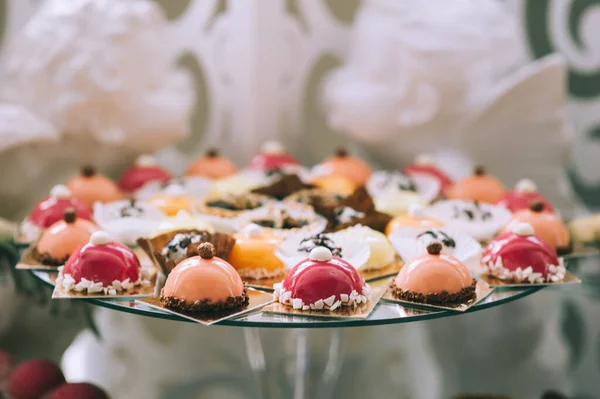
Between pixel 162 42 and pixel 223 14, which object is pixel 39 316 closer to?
pixel 162 42

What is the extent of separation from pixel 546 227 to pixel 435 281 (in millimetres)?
389

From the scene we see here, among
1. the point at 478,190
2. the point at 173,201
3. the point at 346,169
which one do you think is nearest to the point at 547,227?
the point at 478,190

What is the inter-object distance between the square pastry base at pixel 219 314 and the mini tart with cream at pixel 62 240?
0.79ft

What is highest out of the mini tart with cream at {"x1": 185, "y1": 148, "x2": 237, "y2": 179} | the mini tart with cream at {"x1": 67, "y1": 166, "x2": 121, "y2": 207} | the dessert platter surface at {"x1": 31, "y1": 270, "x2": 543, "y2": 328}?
the mini tart with cream at {"x1": 185, "y1": 148, "x2": 237, "y2": 179}

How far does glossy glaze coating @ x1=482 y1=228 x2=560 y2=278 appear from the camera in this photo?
4.21ft

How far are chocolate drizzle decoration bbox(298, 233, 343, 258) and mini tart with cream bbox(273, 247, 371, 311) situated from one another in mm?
109

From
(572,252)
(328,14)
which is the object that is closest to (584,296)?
(572,252)

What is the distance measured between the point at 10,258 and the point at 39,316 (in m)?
0.28

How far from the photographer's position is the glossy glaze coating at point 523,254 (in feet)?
4.21

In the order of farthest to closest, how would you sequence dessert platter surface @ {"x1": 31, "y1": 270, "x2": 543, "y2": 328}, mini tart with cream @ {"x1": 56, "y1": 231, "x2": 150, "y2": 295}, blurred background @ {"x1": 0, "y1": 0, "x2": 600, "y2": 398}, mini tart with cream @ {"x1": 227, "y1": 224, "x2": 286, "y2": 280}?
1. blurred background @ {"x1": 0, "y1": 0, "x2": 600, "y2": 398}
2. mini tart with cream @ {"x1": 227, "y1": 224, "x2": 286, "y2": 280}
3. mini tart with cream @ {"x1": 56, "y1": 231, "x2": 150, "y2": 295}
4. dessert platter surface @ {"x1": 31, "y1": 270, "x2": 543, "y2": 328}

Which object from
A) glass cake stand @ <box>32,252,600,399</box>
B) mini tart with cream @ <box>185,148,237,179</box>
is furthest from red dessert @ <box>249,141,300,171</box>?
glass cake stand @ <box>32,252,600,399</box>

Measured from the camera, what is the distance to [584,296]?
6.23ft

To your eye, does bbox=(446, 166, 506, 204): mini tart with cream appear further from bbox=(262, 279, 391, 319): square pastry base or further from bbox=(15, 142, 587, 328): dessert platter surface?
bbox=(262, 279, 391, 319): square pastry base

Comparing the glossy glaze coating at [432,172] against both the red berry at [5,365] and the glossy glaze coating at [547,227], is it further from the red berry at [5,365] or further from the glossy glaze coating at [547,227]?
the red berry at [5,365]
